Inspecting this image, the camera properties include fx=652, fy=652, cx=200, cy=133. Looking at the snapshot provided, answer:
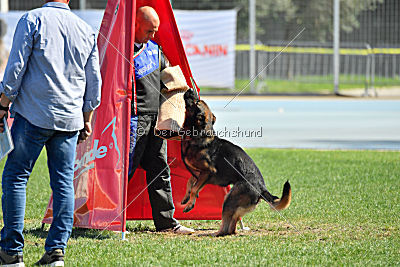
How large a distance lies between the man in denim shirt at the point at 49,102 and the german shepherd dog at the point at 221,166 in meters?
1.20

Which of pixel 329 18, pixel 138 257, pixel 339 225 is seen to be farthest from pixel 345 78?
pixel 138 257

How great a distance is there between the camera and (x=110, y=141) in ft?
16.7

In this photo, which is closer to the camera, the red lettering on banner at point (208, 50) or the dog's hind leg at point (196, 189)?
the dog's hind leg at point (196, 189)

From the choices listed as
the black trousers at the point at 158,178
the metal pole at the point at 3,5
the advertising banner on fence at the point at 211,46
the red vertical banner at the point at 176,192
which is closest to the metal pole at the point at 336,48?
the advertising banner on fence at the point at 211,46

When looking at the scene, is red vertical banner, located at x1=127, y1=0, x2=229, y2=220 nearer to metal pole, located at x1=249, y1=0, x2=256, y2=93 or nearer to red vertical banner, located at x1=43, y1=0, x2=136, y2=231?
red vertical banner, located at x1=43, y1=0, x2=136, y2=231

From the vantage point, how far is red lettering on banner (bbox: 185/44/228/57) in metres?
22.0

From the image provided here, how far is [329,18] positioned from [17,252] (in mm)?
19617

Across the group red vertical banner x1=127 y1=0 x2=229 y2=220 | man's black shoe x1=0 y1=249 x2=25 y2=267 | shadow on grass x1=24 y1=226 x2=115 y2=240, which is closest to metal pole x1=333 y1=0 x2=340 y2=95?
red vertical banner x1=127 y1=0 x2=229 y2=220

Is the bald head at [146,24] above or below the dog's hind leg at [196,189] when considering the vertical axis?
above

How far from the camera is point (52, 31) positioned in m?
4.05

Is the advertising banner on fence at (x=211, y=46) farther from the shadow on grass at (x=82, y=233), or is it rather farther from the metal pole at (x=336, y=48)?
the shadow on grass at (x=82, y=233)

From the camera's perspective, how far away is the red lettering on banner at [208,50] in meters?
22.0

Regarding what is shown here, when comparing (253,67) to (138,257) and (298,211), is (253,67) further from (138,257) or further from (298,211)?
(138,257)

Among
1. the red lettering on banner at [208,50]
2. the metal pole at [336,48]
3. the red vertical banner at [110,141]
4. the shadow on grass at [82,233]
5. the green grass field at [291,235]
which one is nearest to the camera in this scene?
the green grass field at [291,235]
